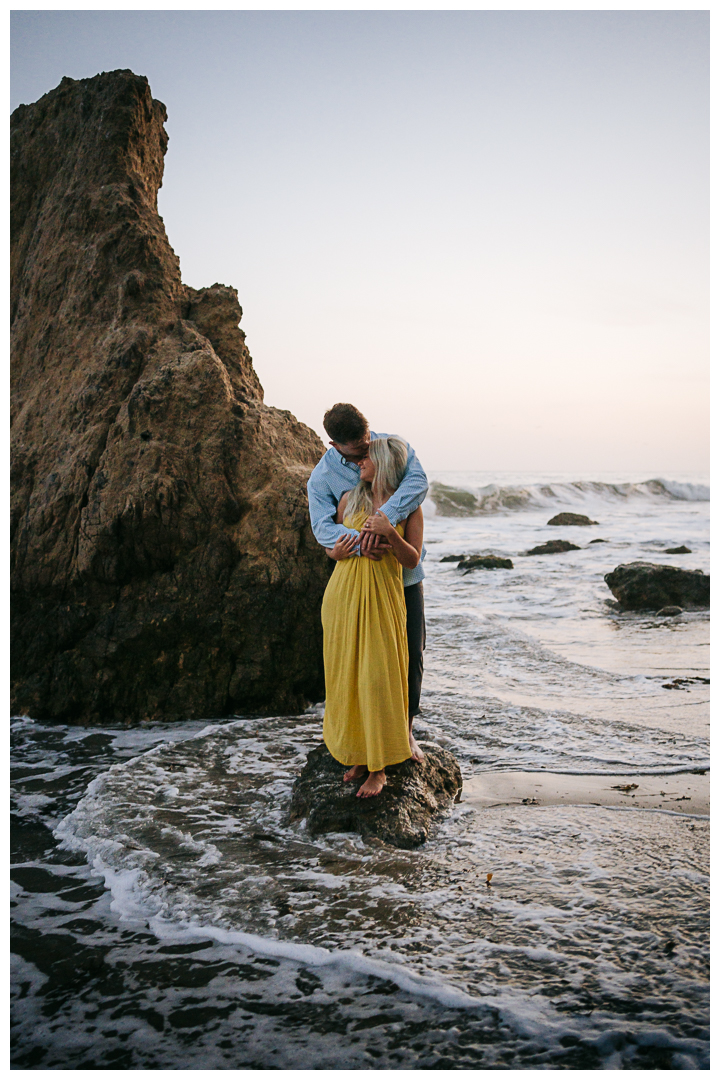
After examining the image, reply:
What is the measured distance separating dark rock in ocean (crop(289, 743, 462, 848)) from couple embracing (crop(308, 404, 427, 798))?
94mm

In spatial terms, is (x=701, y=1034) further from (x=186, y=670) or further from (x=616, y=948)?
(x=186, y=670)

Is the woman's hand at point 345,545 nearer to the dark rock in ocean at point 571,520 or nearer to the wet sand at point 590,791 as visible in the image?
the wet sand at point 590,791

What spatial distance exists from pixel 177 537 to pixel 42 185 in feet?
13.0

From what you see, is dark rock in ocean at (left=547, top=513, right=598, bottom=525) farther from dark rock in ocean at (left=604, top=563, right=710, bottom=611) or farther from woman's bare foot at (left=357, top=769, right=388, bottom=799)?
woman's bare foot at (left=357, top=769, right=388, bottom=799)

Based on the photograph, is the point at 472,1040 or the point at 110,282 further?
the point at 110,282

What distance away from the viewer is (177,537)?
5.32m

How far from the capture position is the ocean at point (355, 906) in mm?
2158

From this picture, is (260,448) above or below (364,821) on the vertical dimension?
above

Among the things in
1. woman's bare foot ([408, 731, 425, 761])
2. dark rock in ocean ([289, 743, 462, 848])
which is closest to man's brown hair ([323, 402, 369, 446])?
woman's bare foot ([408, 731, 425, 761])

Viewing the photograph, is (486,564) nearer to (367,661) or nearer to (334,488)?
(334,488)

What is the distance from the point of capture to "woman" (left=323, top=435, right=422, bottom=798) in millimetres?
3385

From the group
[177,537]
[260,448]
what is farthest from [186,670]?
[260,448]

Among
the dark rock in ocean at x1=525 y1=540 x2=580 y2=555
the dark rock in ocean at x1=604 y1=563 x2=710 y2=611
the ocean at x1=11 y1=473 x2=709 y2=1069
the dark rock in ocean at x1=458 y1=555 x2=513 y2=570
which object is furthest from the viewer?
the dark rock in ocean at x1=525 y1=540 x2=580 y2=555

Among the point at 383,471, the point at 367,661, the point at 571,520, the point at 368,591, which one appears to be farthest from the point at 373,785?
the point at 571,520
